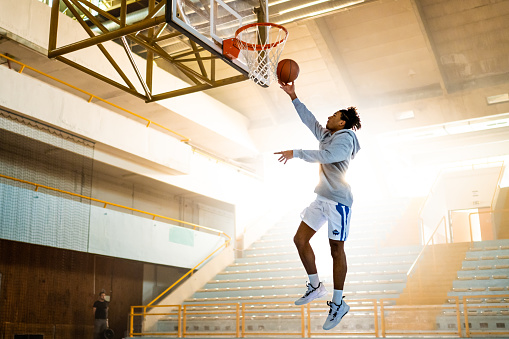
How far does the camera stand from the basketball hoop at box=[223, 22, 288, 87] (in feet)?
23.0

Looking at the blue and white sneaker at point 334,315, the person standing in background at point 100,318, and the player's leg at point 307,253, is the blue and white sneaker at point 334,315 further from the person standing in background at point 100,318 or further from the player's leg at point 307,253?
the person standing in background at point 100,318

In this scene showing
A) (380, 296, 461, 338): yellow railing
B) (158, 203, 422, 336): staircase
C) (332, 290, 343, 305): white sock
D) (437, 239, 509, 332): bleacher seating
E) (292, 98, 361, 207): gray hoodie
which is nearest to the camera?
(292, 98, 361, 207): gray hoodie

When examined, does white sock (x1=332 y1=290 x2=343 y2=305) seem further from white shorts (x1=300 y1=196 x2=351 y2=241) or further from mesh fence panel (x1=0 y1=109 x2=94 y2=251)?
mesh fence panel (x1=0 y1=109 x2=94 y2=251)

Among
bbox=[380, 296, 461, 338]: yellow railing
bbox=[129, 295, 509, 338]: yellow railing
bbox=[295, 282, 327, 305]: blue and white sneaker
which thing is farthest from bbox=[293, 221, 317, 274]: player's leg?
bbox=[380, 296, 461, 338]: yellow railing

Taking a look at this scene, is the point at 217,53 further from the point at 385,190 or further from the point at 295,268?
the point at 385,190

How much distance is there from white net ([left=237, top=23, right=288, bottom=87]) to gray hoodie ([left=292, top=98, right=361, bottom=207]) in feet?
6.54

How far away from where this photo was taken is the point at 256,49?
7.05m

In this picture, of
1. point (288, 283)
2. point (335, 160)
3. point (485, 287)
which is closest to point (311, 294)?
point (335, 160)

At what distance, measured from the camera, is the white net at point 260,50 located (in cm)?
700

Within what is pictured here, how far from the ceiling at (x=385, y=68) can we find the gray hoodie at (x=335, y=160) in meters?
9.85

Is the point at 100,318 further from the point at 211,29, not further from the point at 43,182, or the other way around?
the point at 211,29

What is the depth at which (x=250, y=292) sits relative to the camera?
15992mm

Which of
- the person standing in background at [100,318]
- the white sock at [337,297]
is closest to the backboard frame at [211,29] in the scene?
the white sock at [337,297]

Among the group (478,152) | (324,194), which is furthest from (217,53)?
(478,152)
